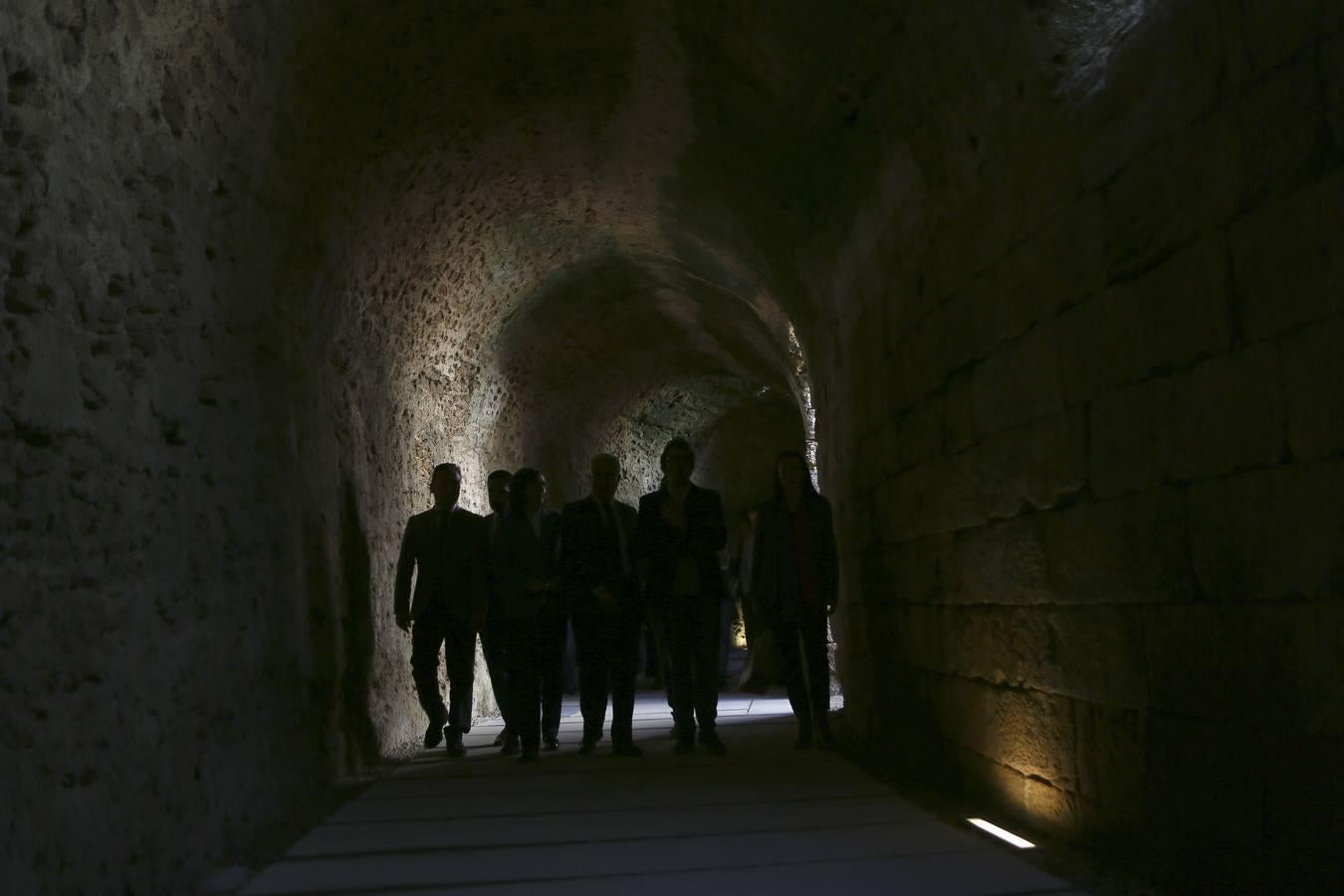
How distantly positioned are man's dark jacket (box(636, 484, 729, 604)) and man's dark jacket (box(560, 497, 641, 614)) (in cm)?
11

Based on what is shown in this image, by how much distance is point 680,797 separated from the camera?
4.72 metres

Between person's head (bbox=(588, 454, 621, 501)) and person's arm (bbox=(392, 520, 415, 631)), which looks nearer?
person's head (bbox=(588, 454, 621, 501))

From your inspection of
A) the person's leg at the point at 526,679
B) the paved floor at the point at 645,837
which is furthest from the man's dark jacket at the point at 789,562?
the person's leg at the point at 526,679

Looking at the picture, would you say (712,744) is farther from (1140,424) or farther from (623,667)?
(1140,424)

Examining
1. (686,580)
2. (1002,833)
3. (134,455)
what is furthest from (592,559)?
(134,455)

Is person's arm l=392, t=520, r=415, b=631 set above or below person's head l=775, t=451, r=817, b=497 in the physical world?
below

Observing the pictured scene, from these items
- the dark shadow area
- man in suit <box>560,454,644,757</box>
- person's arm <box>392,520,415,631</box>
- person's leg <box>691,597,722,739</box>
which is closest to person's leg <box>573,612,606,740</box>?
man in suit <box>560,454,644,757</box>

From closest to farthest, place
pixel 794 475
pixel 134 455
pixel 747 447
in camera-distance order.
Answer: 1. pixel 134 455
2. pixel 794 475
3. pixel 747 447

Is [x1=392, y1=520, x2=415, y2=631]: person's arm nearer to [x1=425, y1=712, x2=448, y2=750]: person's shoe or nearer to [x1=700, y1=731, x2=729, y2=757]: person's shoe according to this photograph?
[x1=425, y1=712, x2=448, y2=750]: person's shoe

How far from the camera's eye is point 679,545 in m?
5.97

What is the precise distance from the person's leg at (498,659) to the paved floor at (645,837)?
0.69 m

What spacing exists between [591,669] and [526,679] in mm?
342

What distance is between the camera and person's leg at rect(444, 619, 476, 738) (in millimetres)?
6461

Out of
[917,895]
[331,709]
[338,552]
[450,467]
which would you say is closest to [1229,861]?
[917,895]
